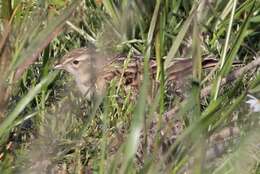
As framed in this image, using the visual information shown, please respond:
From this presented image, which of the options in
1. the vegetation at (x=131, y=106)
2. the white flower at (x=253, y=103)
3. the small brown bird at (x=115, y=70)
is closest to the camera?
the vegetation at (x=131, y=106)

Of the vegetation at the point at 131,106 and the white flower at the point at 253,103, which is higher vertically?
the vegetation at the point at 131,106

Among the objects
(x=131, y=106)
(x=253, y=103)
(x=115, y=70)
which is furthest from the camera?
Result: (x=115, y=70)

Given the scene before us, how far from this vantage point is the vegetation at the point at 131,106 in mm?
3303

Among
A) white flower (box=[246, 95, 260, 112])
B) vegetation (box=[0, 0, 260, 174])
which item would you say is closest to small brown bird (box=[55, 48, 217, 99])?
vegetation (box=[0, 0, 260, 174])

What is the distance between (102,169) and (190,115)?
0.67m

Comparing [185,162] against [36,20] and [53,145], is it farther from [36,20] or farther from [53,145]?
[36,20]

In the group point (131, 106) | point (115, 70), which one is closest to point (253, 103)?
point (131, 106)

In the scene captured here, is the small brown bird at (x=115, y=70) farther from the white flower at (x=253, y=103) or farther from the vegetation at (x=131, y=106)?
the white flower at (x=253, y=103)

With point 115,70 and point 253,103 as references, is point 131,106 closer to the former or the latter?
point 253,103

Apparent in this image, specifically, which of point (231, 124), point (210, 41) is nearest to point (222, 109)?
point (231, 124)

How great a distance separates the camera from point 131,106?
476 cm

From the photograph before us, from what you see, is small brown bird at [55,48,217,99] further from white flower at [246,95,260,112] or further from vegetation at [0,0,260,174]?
white flower at [246,95,260,112]

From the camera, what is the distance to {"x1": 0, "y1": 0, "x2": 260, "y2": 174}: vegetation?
3303mm

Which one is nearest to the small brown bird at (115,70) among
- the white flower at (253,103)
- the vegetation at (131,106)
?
the vegetation at (131,106)
